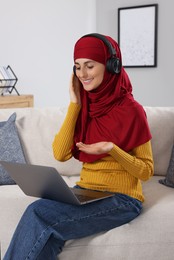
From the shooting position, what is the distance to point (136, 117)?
201 cm

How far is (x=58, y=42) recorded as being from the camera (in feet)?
16.8

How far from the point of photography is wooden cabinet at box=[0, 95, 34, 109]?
408 centimetres

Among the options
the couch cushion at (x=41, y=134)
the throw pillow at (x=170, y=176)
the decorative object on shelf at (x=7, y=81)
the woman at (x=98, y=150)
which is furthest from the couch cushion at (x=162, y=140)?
the decorative object on shelf at (x=7, y=81)

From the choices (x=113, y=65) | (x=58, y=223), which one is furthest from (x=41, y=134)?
(x=58, y=223)

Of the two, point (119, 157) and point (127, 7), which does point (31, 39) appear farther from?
point (119, 157)

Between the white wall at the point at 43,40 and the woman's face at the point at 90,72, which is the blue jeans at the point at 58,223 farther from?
the white wall at the point at 43,40

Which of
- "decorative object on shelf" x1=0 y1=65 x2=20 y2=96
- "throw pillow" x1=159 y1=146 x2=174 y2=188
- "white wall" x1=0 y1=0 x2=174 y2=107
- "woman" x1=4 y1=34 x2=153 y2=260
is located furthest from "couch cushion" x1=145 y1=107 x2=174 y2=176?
"white wall" x1=0 y1=0 x2=174 y2=107

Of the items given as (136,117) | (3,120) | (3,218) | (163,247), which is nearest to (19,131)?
(3,120)

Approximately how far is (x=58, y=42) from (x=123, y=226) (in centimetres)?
346

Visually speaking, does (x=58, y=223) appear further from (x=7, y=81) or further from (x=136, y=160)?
(x=7, y=81)

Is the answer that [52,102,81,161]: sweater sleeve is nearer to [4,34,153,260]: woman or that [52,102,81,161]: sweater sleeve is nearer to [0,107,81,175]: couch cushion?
[4,34,153,260]: woman

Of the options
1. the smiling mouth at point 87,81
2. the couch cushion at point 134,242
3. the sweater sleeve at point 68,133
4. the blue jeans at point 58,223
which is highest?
the smiling mouth at point 87,81

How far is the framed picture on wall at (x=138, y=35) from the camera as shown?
16.8ft

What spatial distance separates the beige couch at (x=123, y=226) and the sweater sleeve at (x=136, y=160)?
7.6 inches
